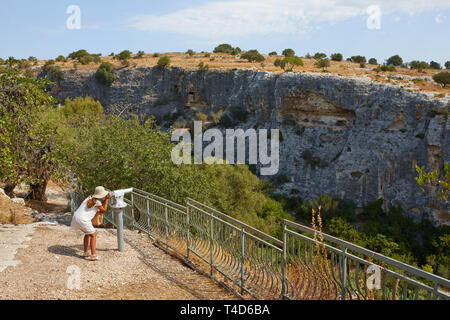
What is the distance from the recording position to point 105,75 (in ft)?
167

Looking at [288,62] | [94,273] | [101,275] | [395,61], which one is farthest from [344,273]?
[395,61]

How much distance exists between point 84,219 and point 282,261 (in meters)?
3.36

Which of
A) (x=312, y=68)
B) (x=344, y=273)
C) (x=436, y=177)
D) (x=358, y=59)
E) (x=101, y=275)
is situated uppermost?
(x=358, y=59)

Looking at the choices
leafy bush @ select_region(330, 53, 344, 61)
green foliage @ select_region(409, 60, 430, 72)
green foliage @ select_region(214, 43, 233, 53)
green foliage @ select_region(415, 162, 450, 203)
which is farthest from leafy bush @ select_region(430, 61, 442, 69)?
green foliage @ select_region(415, 162, 450, 203)

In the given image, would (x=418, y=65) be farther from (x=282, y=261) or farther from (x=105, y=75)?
(x=282, y=261)

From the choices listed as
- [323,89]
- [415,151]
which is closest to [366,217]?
[415,151]

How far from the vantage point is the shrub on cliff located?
168 feet

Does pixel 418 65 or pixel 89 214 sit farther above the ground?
pixel 418 65

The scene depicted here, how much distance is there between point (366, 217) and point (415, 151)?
5.86m

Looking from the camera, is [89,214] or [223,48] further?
[223,48]

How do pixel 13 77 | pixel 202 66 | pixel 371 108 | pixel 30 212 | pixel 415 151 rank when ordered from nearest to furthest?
pixel 13 77 < pixel 30 212 < pixel 415 151 < pixel 371 108 < pixel 202 66

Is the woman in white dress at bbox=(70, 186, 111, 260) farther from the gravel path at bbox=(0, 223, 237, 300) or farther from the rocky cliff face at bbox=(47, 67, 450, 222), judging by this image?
the rocky cliff face at bbox=(47, 67, 450, 222)

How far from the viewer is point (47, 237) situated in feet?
25.2

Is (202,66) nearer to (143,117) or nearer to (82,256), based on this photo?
(143,117)
